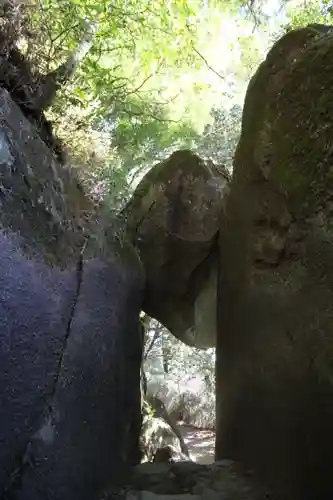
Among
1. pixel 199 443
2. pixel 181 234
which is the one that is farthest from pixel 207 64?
pixel 199 443

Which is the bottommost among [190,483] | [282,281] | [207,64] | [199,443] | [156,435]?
[190,483]

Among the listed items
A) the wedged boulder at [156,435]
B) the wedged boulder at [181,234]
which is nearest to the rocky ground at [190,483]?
the wedged boulder at [181,234]

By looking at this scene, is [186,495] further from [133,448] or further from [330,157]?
[330,157]

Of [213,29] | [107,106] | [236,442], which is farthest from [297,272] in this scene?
[213,29]

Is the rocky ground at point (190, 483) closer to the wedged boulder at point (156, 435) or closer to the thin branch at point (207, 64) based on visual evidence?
the wedged boulder at point (156, 435)

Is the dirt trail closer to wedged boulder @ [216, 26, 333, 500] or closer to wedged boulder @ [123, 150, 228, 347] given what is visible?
wedged boulder @ [123, 150, 228, 347]

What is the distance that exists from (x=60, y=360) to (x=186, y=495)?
1.37 metres

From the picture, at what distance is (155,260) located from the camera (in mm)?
5332

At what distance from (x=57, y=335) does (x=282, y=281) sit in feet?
5.45

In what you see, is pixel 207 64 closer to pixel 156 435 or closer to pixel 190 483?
pixel 156 435

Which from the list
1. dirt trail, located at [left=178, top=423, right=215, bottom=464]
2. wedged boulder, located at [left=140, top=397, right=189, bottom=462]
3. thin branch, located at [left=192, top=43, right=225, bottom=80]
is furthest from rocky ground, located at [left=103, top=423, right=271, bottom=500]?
thin branch, located at [left=192, top=43, right=225, bottom=80]

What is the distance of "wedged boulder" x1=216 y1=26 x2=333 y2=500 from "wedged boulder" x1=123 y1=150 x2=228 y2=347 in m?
0.36

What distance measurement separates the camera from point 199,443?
430 inches

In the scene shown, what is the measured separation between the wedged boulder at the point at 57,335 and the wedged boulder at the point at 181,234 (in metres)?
0.82
